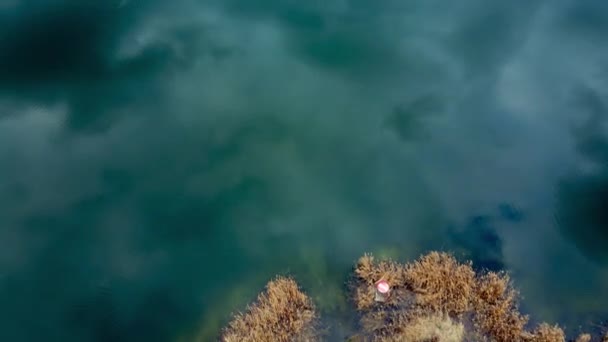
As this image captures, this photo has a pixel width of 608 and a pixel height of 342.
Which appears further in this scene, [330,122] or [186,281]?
[330,122]

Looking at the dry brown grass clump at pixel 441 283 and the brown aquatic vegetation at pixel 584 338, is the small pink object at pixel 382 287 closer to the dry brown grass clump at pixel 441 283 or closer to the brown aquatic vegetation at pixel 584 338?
the dry brown grass clump at pixel 441 283

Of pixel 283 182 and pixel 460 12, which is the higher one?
pixel 460 12

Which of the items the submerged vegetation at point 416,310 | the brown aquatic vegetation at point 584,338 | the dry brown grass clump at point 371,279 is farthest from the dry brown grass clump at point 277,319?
the brown aquatic vegetation at point 584,338

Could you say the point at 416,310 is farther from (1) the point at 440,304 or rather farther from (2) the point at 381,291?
(2) the point at 381,291

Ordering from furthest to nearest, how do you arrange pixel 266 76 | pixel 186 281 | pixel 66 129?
pixel 266 76 → pixel 66 129 → pixel 186 281

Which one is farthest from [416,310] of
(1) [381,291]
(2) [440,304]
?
(1) [381,291]

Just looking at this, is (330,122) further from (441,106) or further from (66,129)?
(66,129)

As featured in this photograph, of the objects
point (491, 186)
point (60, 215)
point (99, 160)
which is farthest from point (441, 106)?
point (60, 215)
